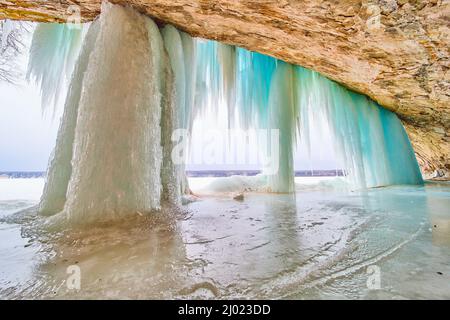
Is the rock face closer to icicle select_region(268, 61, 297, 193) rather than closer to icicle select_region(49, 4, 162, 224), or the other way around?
icicle select_region(268, 61, 297, 193)

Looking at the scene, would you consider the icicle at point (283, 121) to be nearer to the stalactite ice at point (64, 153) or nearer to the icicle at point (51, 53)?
the stalactite ice at point (64, 153)

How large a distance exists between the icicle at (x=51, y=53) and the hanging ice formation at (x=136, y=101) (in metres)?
0.01

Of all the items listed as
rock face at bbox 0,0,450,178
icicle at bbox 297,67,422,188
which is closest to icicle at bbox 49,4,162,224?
rock face at bbox 0,0,450,178

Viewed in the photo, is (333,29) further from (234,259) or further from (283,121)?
(234,259)

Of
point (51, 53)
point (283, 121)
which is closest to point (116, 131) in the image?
point (51, 53)

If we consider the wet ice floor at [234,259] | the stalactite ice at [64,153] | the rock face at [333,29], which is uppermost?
the rock face at [333,29]

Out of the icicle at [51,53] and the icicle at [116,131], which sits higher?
the icicle at [51,53]

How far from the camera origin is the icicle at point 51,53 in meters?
3.09

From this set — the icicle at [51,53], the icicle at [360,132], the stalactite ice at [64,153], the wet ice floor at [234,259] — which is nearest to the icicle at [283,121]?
the icicle at [360,132]

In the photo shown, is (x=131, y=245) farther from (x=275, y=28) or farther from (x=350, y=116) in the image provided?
(x=350, y=116)

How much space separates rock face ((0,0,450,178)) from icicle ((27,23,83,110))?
33 centimetres

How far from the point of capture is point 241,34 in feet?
9.62

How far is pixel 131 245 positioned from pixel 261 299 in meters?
0.76

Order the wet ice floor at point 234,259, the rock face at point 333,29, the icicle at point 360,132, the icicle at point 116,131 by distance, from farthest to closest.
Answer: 1. the icicle at point 360,132
2. the rock face at point 333,29
3. the icicle at point 116,131
4. the wet ice floor at point 234,259
